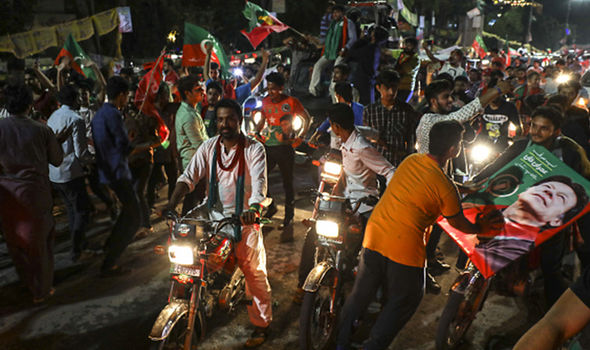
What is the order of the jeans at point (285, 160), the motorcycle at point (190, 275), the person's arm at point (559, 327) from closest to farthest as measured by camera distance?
the person's arm at point (559, 327)
the motorcycle at point (190, 275)
the jeans at point (285, 160)

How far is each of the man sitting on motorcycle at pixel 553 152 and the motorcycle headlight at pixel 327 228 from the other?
1.47 metres

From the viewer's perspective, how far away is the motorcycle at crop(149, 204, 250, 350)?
125 inches

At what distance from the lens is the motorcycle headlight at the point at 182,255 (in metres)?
3.25

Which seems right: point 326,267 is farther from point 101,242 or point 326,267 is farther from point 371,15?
point 371,15

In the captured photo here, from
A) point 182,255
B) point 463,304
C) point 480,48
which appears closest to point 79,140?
point 182,255

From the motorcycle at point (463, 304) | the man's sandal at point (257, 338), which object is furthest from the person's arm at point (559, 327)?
the man's sandal at point (257, 338)

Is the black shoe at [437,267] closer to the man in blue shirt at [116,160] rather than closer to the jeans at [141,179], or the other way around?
the man in blue shirt at [116,160]

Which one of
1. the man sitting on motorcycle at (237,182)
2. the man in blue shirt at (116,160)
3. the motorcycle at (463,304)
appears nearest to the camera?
the motorcycle at (463,304)

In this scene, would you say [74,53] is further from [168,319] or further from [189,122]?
[168,319]

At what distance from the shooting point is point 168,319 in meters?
3.10

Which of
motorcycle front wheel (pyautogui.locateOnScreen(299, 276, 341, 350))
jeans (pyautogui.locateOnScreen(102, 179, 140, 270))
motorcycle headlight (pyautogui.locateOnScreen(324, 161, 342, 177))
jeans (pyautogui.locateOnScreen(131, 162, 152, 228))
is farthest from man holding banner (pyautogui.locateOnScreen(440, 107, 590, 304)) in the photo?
jeans (pyautogui.locateOnScreen(131, 162, 152, 228))

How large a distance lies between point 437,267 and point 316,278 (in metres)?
2.53

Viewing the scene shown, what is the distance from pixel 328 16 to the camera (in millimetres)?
14812

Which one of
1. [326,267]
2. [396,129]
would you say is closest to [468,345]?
[326,267]
